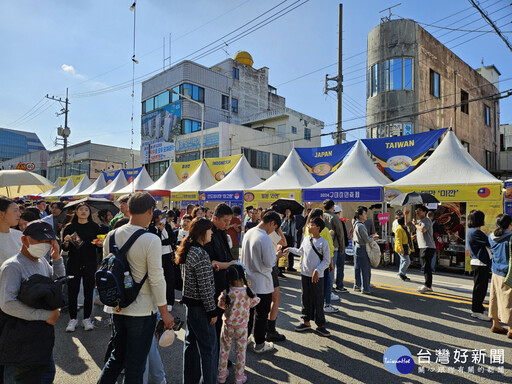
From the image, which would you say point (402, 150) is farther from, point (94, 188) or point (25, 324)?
point (94, 188)

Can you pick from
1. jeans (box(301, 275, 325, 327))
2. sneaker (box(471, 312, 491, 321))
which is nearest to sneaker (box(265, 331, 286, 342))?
jeans (box(301, 275, 325, 327))

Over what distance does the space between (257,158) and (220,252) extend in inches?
1137

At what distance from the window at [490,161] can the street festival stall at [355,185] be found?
19151 mm

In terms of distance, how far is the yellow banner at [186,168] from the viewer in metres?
19.9

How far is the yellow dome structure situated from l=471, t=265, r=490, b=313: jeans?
39015 millimetres

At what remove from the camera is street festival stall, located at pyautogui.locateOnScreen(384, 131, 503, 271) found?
8750 millimetres

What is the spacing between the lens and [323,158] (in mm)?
14273

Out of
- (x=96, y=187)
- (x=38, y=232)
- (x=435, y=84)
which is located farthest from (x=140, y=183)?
(x=435, y=84)

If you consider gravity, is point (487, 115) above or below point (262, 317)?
above

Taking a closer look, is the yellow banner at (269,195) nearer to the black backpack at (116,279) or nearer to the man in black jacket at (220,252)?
the man in black jacket at (220,252)

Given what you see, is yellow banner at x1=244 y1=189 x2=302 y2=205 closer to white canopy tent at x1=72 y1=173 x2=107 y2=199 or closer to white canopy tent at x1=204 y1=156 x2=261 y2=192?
white canopy tent at x1=204 y1=156 x2=261 y2=192

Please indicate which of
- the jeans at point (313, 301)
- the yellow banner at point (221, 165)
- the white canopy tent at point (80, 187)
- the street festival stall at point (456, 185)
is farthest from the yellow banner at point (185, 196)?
the white canopy tent at point (80, 187)

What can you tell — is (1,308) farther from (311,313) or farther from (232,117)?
(232,117)

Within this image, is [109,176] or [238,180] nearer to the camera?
[238,180]
